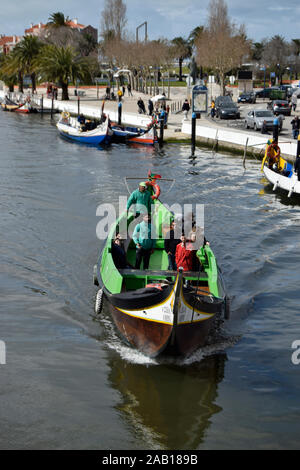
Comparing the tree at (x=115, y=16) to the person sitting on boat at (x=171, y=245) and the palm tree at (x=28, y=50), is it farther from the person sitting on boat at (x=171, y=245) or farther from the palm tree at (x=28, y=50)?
the person sitting on boat at (x=171, y=245)

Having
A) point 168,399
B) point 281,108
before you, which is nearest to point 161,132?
point 281,108

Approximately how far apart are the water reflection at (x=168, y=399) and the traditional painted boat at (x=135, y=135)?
3044 centimetres

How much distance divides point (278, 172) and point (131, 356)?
1618 cm

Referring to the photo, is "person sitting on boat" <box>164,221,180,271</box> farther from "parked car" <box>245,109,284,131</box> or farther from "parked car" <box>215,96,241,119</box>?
"parked car" <box>215,96,241,119</box>

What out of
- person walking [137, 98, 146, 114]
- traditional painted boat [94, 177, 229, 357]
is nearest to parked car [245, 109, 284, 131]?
person walking [137, 98, 146, 114]

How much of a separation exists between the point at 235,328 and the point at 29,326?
451cm

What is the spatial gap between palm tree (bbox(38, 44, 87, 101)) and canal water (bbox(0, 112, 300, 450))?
50157mm

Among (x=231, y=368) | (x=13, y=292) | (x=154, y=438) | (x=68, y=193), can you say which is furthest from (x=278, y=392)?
(x=68, y=193)

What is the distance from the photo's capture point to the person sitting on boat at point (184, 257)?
38.0ft

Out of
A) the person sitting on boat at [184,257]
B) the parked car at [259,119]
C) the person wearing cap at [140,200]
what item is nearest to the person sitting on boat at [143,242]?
the person sitting on boat at [184,257]

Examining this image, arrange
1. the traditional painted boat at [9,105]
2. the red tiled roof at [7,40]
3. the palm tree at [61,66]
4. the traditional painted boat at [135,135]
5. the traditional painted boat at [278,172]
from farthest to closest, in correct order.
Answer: the red tiled roof at [7,40]
the traditional painted boat at [9,105]
the palm tree at [61,66]
the traditional painted boat at [135,135]
the traditional painted boat at [278,172]

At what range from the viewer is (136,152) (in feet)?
128

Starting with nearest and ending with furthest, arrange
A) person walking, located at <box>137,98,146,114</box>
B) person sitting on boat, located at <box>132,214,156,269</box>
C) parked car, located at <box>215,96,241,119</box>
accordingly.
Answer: person sitting on boat, located at <box>132,214,156,269</box>, parked car, located at <box>215,96,241,119</box>, person walking, located at <box>137,98,146,114</box>

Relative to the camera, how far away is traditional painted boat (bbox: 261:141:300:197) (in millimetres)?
23359
